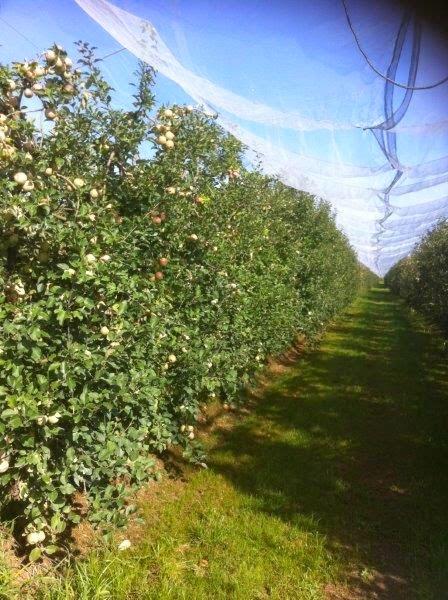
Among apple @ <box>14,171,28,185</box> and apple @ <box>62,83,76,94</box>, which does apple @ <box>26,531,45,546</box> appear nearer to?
apple @ <box>14,171,28,185</box>

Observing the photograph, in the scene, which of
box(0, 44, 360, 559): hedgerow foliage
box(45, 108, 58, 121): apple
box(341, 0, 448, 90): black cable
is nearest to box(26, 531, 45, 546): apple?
box(0, 44, 360, 559): hedgerow foliage

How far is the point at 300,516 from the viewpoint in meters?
3.60

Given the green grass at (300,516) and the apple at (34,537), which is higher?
the apple at (34,537)

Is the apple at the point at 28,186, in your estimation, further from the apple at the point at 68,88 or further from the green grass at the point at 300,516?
the green grass at the point at 300,516

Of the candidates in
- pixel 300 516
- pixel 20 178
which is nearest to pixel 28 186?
pixel 20 178

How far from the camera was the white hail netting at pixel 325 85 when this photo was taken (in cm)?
256

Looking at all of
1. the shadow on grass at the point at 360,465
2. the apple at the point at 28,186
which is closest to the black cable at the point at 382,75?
the apple at the point at 28,186

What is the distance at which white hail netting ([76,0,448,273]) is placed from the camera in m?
2.56

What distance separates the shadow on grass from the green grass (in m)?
0.01

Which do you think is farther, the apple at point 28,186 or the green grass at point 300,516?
the green grass at point 300,516

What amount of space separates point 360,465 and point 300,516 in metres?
1.28

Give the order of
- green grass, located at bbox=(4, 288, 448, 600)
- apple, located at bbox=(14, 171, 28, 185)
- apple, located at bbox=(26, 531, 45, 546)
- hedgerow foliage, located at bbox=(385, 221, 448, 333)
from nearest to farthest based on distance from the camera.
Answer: apple, located at bbox=(14, 171, 28, 185)
apple, located at bbox=(26, 531, 45, 546)
green grass, located at bbox=(4, 288, 448, 600)
hedgerow foliage, located at bbox=(385, 221, 448, 333)

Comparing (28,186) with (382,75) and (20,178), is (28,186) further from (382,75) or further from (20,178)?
(382,75)

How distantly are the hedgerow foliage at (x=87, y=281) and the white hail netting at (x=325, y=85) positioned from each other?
29 cm
